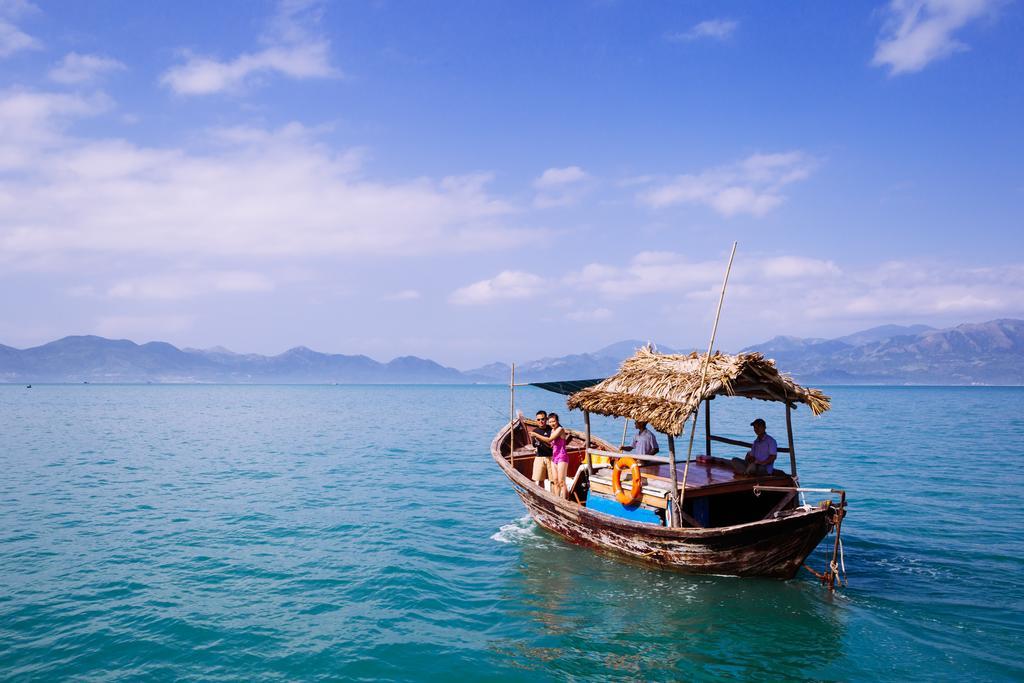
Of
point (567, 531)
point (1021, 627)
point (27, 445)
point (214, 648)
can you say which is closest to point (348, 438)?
point (27, 445)

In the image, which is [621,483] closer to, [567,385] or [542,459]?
[542,459]

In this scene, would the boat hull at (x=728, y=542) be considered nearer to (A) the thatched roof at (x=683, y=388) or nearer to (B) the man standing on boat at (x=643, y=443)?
(A) the thatched roof at (x=683, y=388)

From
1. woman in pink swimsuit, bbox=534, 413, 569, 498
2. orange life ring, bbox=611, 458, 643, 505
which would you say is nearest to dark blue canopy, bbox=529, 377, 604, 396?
woman in pink swimsuit, bbox=534, 413, 569, 498

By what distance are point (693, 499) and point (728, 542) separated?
1502mm

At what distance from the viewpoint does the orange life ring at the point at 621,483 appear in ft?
41.5

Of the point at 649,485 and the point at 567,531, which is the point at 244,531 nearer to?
the point at 567,531

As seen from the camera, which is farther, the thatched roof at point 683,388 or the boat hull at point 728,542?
the thatched roof at point 683,388

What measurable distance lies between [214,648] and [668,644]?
7.23 metres

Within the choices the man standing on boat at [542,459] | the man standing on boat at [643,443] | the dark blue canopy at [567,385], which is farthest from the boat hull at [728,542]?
the dark blue canopy at [567,385]

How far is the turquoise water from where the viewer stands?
9.09 m

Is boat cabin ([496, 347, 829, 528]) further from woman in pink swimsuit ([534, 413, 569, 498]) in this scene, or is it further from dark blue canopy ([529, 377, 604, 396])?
dark blue canopy ([529, 377, 604, 396])

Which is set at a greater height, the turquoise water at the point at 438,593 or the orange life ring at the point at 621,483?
the orange life ring at the point at 621,483

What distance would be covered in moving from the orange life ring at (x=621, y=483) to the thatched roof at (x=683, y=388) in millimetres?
1075

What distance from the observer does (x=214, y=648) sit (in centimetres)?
952
